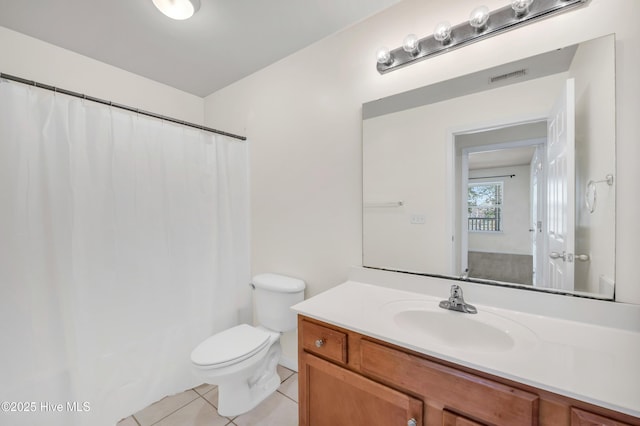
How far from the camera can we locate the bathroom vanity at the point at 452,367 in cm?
69

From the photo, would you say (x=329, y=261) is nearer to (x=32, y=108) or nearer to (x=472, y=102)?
(x=472, y=102)

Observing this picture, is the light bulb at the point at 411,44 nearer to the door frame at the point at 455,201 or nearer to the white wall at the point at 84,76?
the door frame at the point at 455,201

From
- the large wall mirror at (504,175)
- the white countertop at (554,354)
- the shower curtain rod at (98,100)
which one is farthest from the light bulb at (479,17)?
the shower curtain rod at (98,100)

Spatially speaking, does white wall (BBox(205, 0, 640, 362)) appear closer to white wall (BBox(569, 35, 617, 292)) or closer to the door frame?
white wall (BBox(569, 35, 617, 292))

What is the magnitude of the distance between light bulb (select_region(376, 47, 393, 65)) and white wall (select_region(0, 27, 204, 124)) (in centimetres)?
190

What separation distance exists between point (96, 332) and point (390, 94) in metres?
2.12

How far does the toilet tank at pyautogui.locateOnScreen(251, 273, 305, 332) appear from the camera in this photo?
1.83 m

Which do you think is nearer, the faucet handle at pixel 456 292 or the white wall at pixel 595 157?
the white wall at pixel 595 157

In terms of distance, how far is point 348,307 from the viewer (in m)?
1.23

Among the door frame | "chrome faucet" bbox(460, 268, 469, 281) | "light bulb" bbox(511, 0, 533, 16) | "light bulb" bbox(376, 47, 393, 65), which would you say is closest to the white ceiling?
"light bulb" bbox(376, 47, 393, 65)

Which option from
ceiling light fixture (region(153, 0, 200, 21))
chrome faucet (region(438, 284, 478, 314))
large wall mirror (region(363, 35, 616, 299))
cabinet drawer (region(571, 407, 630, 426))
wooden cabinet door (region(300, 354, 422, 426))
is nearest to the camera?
cabinet drawer (region(571, 407, 630, 426))

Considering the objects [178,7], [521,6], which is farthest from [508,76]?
[178,7]

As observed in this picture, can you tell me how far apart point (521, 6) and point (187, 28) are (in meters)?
1.78

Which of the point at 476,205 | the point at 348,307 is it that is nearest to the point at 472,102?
the point at 476,205
